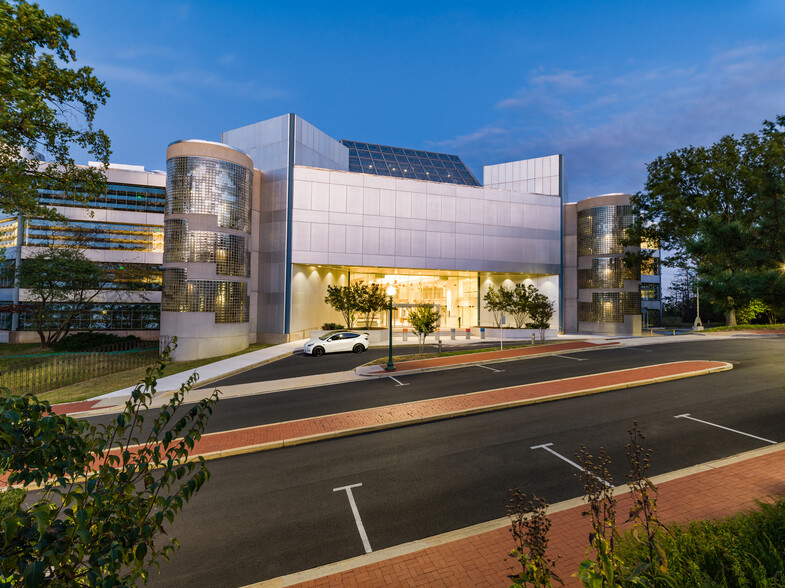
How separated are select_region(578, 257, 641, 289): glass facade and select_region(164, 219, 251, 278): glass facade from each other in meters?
37.0

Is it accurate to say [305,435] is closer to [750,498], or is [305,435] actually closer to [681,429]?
[750,498]

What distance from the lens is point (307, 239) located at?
33.5 m

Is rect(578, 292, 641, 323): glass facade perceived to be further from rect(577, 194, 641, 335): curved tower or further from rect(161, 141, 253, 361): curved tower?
rect(161, 141, 253, 361): curved tower

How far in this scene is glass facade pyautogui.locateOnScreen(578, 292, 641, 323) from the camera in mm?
38969

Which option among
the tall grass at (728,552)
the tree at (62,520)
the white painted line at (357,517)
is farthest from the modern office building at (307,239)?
the tall grass at (728,552)

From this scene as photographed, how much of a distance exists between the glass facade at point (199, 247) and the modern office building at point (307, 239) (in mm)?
80

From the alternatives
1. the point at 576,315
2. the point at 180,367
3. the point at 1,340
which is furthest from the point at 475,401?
the point at 1,340

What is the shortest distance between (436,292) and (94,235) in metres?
36.9

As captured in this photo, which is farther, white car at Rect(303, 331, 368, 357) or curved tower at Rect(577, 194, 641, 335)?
curved tower at Rect(577, 194, 641, 335)

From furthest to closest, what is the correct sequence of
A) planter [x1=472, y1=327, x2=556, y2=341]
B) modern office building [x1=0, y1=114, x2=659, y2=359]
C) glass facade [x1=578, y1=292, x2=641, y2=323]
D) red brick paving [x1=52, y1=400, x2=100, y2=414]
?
glass facade [x1=578, y1=292, x2=641, y2=323] < planter [x1=472, y1=327, x2=556, y2=341] < modern office building [x1=0, y1=114, x2=659, y2=359] < red brick paving [x1=52, y1=400, x2=100, y2=414]

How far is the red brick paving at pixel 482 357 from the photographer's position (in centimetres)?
2019

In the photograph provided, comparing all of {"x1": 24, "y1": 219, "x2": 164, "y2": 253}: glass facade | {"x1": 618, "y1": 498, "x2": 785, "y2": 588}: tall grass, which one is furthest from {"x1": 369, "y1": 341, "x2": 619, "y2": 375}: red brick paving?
{"x1": 24, "y1": 219, "x2": 164, "y2": 253}: glass facade

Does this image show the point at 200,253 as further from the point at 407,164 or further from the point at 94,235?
the point at 407,164

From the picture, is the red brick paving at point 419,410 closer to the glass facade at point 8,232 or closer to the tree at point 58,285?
the tree at point 58,285
